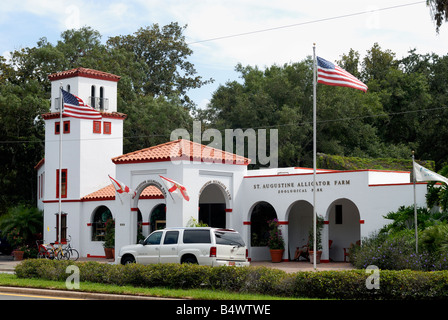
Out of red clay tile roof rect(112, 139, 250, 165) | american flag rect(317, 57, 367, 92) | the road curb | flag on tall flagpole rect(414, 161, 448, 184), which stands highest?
american flag rect(317, 57, 367, 92)

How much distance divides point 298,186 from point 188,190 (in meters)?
5.33

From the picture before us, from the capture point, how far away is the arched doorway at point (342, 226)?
Result: 32.7 metres

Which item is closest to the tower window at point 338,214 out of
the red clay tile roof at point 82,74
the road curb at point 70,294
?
the red clay tile roof at point 82,74

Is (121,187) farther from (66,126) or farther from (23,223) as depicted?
(23,223)

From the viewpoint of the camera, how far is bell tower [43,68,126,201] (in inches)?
1510

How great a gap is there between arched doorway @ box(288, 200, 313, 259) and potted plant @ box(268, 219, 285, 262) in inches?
91.4

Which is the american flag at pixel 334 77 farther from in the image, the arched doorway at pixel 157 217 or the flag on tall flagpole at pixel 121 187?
the arched doorway at pixel 157 217

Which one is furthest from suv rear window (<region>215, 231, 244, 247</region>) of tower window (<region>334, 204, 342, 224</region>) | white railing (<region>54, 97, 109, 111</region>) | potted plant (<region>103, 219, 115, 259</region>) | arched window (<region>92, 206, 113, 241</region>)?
white railing (<region>54, 97, 109, 111</region>)

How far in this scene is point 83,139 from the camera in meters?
38.4

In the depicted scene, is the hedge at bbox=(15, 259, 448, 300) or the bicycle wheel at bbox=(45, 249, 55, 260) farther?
the bicycle wheel at bbox=(45, 249, 55, 260)

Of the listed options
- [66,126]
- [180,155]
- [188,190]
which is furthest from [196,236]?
[66,126]

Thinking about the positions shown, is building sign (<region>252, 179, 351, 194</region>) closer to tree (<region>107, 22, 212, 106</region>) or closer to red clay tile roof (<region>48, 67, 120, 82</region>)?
red clay tile roof (<region>48, 67, 120, 82</region>)
